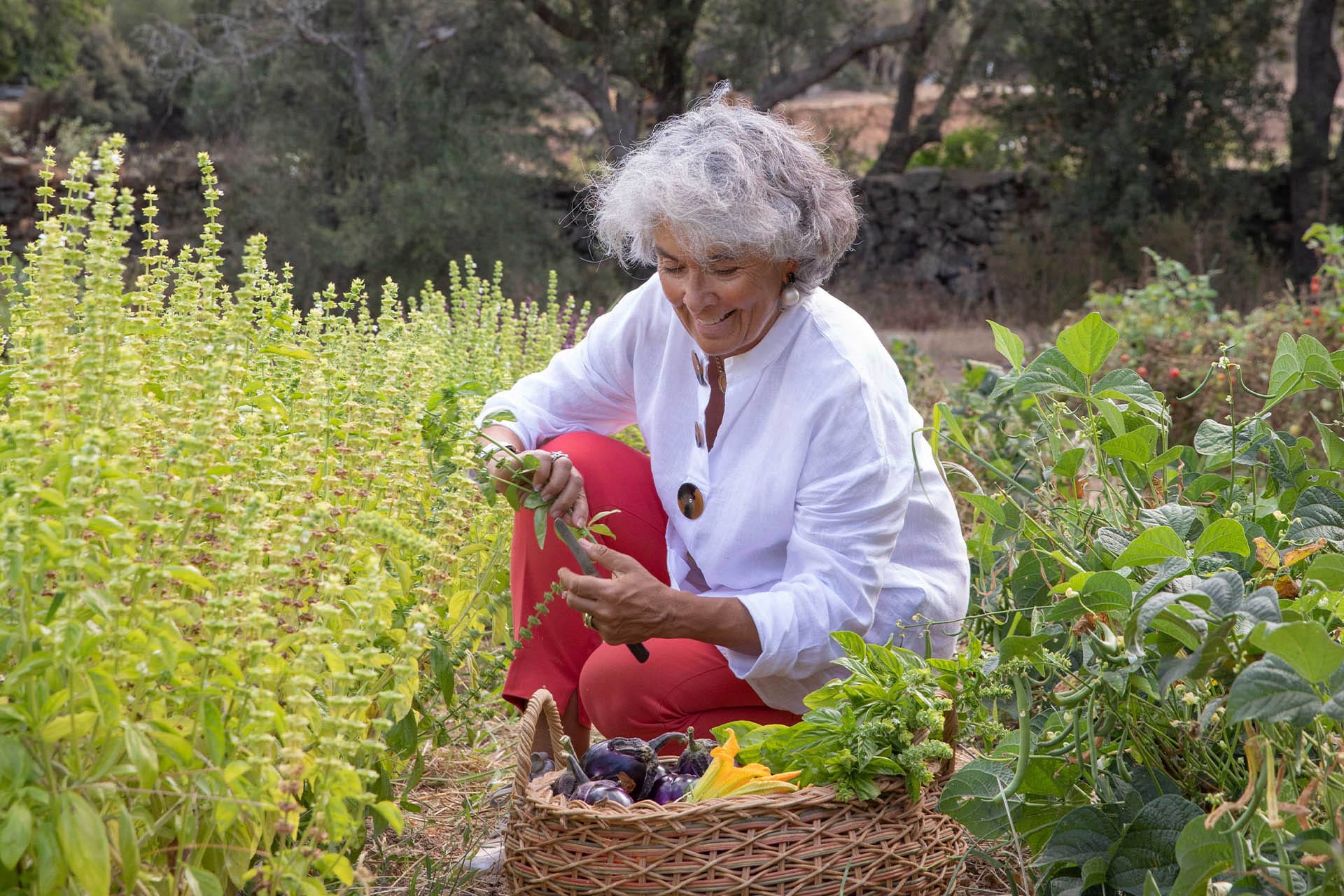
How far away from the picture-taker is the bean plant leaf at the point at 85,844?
1065mm

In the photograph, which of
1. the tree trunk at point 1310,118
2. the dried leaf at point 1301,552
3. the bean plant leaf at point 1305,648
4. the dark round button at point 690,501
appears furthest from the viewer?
the tree trunk at point 1310,118

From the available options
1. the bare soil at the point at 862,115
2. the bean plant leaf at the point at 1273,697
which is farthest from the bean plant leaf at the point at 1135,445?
the bare soil at the point at 862,115

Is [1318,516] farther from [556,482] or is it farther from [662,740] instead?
[556,482]

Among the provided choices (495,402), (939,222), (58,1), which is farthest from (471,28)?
(495,402)

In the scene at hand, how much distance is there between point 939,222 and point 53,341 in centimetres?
1175

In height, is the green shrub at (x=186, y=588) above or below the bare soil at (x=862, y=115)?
below

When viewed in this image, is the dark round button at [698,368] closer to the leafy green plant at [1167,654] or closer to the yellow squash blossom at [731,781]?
the leafy green plant at [1167,654]

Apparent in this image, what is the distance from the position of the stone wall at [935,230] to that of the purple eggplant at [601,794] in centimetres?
1044

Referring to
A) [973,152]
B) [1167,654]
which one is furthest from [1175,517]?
[973,152]

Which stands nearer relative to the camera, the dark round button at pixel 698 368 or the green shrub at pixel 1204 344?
the dark round button at pixel 698 368

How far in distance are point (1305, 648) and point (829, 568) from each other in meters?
0.83

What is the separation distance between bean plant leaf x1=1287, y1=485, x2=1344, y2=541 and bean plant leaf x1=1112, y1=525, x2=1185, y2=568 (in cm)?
30

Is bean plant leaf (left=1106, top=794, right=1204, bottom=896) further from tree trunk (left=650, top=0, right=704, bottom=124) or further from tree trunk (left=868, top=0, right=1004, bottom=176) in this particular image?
tree trunk (left=868, top=0, right=1004, bottom=176)

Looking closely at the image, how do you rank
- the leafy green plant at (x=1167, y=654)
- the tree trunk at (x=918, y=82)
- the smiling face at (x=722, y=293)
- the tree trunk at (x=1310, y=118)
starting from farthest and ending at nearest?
the tree trunk at (x=918, y=82), the tree trunk at (x=1310, y=118), the smiling face at (x=722, y=293), the leafy green plant at (x=1167, y=654)
